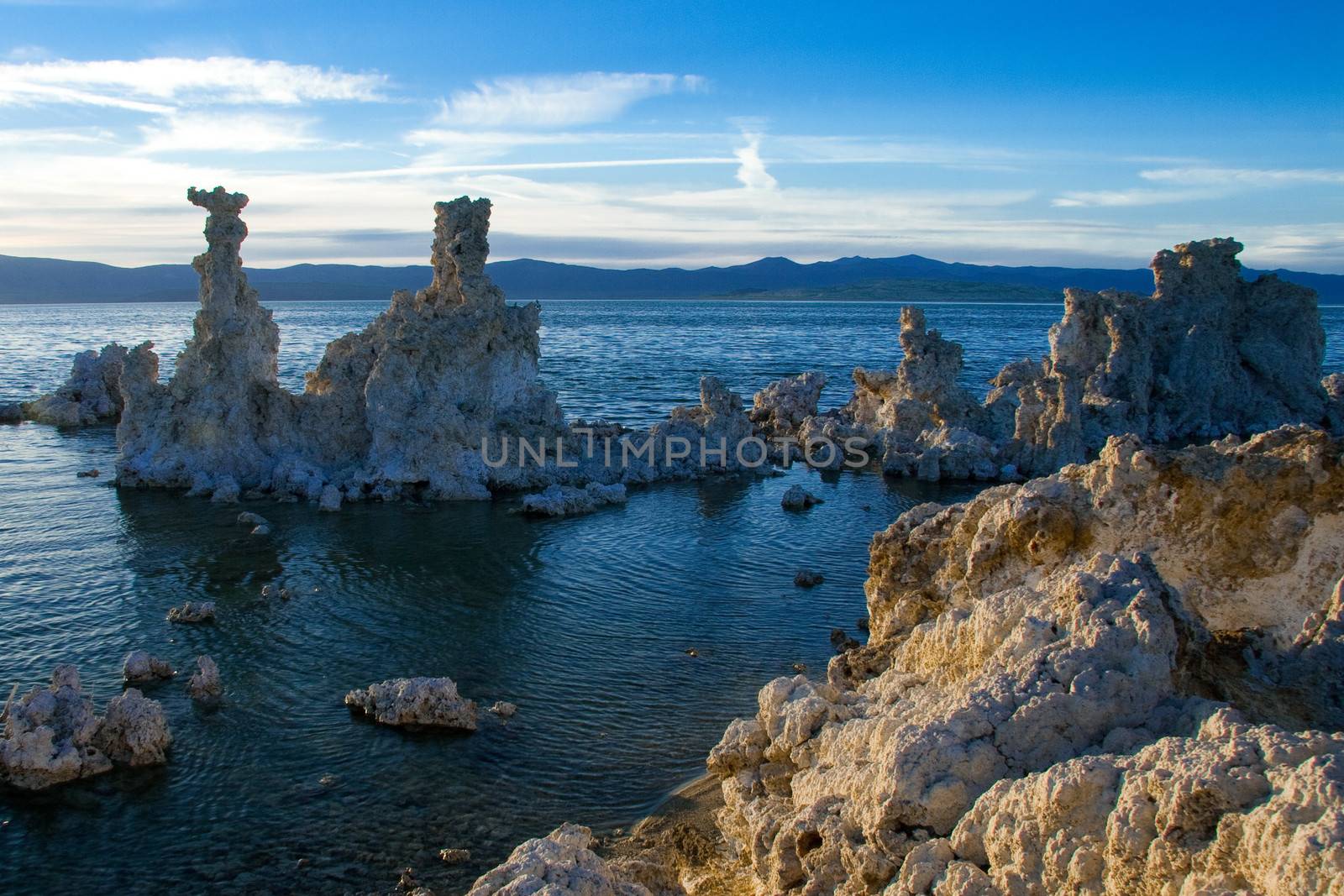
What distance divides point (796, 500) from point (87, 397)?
3310cm

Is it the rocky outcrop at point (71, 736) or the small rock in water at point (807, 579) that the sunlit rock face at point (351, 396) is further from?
the rocky outcrop at point (71, 736)

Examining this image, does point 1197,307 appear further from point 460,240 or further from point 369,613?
point 369,613

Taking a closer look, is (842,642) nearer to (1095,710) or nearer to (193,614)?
(1095,710)

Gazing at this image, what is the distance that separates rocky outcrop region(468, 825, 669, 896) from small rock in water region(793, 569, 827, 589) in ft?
41.4

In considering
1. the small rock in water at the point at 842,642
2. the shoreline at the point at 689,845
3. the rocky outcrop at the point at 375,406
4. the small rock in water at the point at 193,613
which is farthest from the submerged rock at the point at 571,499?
the shoreline at the point at 689,845

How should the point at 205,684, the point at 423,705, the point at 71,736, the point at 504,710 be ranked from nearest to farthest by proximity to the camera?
the point at 71,736 → the point at 423,705 → the point at 504,710 → the point at 205,684

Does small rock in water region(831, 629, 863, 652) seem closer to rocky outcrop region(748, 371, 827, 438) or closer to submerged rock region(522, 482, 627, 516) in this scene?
submerged rock region(522, 482, 627, 516)

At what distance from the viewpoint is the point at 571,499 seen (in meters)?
26.8

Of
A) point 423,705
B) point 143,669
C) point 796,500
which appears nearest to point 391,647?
point 423,705

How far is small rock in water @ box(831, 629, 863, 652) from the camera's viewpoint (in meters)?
16.7

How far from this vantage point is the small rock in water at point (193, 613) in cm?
1767

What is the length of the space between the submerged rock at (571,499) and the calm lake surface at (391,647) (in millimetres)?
459

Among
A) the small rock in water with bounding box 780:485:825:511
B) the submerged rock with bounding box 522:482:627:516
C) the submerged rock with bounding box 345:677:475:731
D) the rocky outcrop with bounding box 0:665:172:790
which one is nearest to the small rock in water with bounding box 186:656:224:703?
the rocky outcrop with bounding box 0:665:172:790

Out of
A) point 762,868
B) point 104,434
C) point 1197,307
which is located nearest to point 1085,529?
point 762,868
